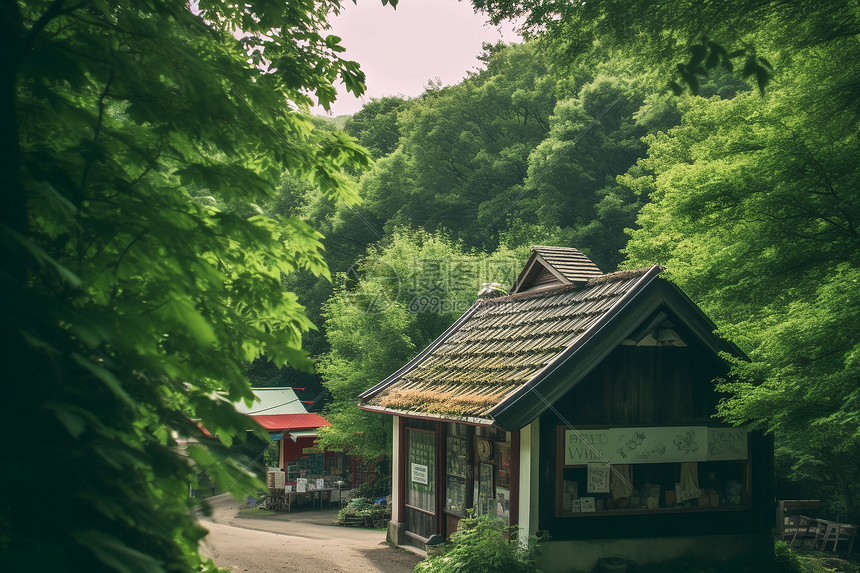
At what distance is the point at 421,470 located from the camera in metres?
16.6

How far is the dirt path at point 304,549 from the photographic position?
1480cm

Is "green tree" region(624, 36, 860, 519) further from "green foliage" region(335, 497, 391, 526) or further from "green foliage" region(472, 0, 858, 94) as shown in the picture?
"green foliage" region(335, 497, 391, 526)

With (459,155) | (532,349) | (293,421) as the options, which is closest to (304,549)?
(532,349)

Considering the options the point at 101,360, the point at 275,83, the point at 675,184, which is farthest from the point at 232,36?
the point at 675,184

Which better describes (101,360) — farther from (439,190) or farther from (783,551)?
(439,190)

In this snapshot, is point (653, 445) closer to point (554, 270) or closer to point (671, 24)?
point (554, 270)

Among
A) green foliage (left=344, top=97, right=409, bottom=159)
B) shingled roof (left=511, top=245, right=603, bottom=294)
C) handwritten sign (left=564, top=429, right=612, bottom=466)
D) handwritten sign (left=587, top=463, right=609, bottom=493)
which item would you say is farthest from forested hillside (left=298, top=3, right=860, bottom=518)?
green foliage (left=344, top=97, right=409, bottom=159)

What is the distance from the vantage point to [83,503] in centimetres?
254

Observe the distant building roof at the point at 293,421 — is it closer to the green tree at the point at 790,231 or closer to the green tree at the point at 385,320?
the green tree at the point at 385,320

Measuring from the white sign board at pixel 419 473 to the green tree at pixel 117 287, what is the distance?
38.5 ft

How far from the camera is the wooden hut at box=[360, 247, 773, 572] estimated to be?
1277 cm

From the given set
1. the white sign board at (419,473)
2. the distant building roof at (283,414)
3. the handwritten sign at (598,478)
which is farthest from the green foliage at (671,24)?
the distant building roof at (283,414)

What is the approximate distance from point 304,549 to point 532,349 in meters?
7.46

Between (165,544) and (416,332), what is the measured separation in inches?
960
